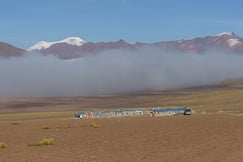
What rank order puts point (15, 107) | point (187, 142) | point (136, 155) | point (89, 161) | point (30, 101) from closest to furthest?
point (89, 161), point (136, 155), point (187, 142), point (15, 107), point (30, 101)

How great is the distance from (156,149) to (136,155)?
8.59 feet

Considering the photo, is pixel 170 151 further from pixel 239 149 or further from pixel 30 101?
pixel 30 101

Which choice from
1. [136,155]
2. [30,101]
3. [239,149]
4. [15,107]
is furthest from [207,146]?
[30,101]

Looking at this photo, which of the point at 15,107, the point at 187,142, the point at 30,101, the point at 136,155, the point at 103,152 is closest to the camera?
the point at 136,155

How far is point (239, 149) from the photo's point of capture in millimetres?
25031

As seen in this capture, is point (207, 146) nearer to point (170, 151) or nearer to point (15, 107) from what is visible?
point (170, 151)

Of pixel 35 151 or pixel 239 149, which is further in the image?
A: pixel 35 151

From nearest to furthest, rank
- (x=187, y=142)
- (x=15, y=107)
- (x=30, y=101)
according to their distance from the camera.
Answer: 1. (x=187, y=142)
2. (x=15, y=107)
3. (x=30, y=101)

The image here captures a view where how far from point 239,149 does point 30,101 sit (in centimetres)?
16922

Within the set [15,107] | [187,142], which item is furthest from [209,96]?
[187,142]

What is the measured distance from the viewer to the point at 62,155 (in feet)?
80.6

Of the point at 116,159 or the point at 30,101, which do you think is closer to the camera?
the point at 116,159

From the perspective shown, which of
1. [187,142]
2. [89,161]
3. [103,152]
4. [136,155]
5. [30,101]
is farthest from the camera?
[30,101]

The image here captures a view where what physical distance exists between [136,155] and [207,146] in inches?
181
